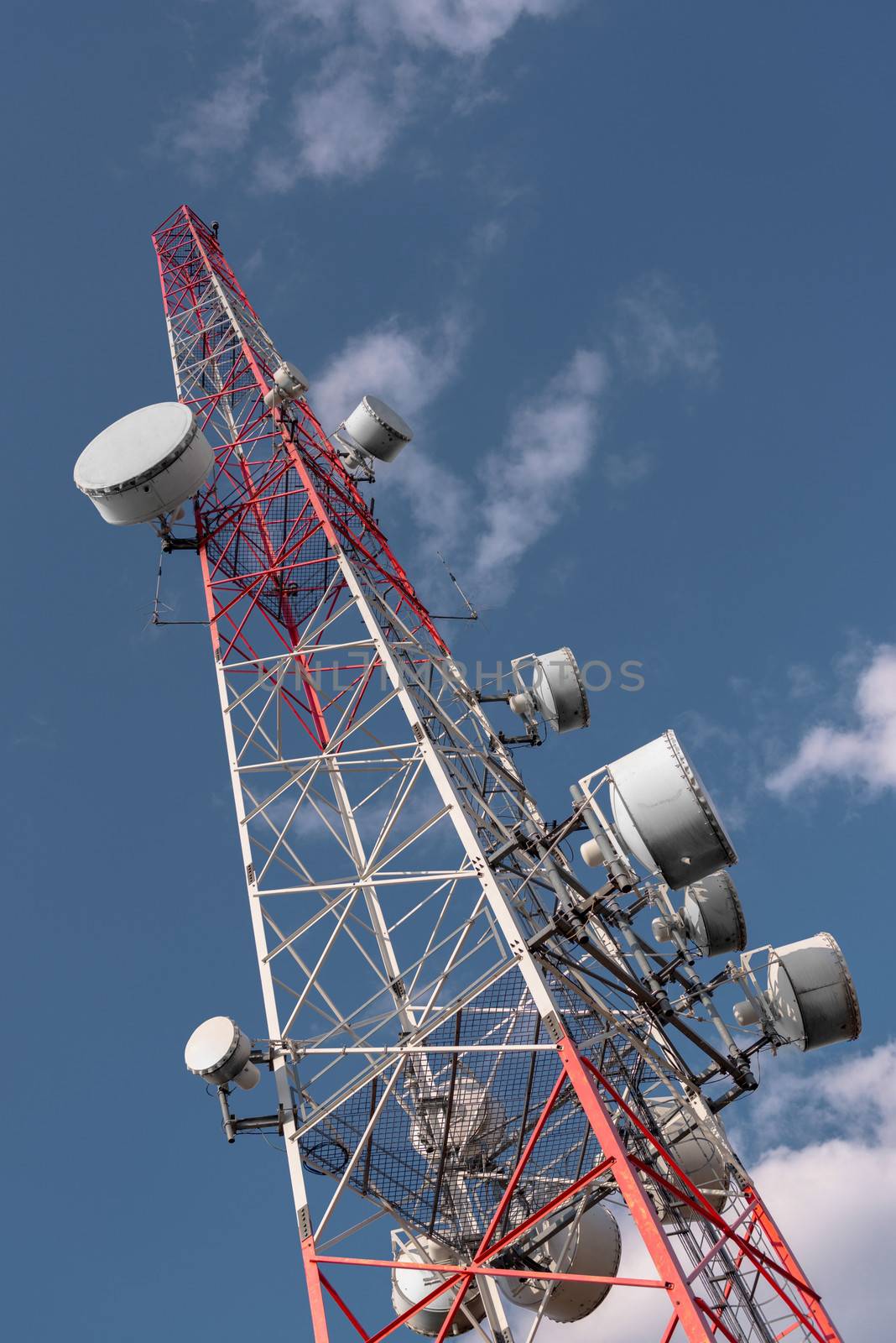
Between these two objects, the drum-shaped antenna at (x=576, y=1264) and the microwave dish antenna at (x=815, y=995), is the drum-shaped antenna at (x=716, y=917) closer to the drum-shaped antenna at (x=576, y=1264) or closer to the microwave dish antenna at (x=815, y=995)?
the microwave dish antenna at (x=815, y=995)

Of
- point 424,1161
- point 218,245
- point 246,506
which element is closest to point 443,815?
point 424,1161

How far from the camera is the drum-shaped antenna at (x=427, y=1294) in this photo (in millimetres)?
17578

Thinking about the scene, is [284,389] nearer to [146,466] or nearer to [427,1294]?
[146,466]

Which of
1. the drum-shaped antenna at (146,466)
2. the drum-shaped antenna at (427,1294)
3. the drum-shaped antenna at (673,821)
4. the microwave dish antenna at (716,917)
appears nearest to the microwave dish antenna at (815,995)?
the microwave dish antenna at (716,917)

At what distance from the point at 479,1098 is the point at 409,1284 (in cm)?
534

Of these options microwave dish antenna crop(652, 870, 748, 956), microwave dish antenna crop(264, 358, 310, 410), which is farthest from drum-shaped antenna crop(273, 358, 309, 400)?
microwave dish antenna crop(652, 870, 748, 956)

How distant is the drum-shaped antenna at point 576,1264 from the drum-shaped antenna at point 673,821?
596 centimetres

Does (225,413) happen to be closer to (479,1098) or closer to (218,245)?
(218,245)

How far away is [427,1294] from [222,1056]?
6.52 metres

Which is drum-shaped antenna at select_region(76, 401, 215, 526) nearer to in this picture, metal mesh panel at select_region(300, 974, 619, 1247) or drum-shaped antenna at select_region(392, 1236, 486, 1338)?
metal mesh panel at select_region(300, 974, 619, 1247)

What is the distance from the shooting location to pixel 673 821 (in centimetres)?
1645

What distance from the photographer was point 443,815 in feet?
52.3

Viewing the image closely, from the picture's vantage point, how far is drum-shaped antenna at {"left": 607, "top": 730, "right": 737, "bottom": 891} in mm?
16453

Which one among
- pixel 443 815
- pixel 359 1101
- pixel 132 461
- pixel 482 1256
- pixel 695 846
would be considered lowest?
pixel 482 1256
